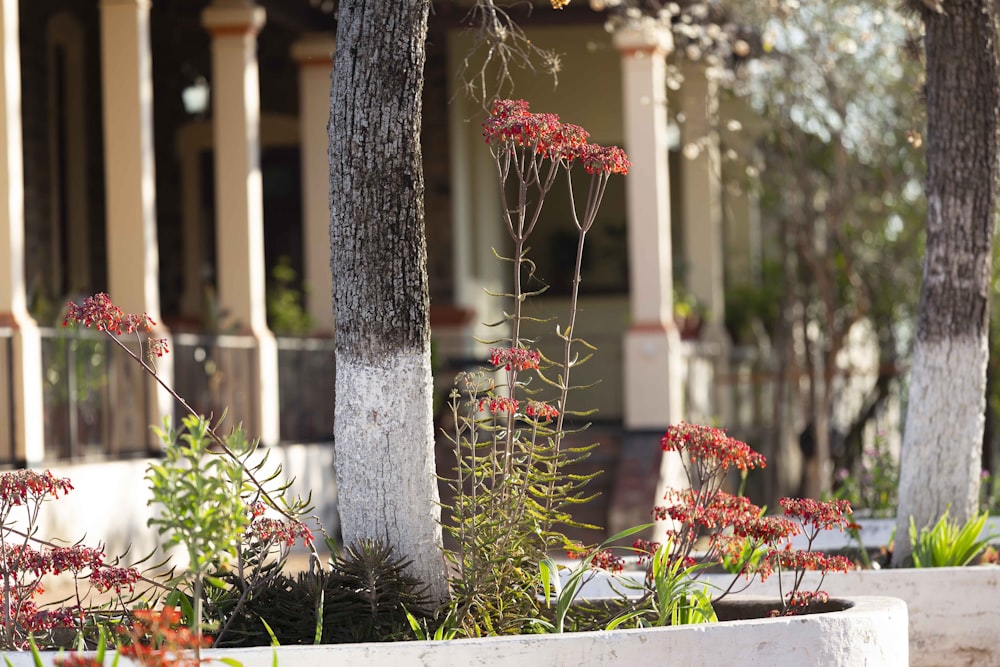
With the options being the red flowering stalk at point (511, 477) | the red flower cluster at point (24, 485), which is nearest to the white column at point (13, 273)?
the red flower cluster at point (24, 485)

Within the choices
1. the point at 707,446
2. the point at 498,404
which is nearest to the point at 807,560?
the point at 707,446

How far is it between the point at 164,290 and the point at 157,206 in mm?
824

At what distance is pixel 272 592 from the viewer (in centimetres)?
441

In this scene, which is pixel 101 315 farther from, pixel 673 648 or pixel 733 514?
pixel 733 514

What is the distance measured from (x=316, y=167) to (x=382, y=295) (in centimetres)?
793

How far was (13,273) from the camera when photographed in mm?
7910

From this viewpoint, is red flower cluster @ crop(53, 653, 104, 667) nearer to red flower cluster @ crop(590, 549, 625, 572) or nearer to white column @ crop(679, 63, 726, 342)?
red flower cluster @ crop(590, 549, 625, 572)

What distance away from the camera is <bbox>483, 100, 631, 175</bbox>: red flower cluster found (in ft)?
14.7

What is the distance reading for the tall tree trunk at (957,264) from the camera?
20.4ft

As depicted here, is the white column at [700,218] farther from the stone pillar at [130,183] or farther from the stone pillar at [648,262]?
the stone pillar at [130,183]

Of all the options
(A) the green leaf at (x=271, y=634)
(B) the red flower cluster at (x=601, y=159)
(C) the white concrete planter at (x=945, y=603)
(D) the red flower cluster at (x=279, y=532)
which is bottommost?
(C) the white concrete planter at (x=945, y=603)

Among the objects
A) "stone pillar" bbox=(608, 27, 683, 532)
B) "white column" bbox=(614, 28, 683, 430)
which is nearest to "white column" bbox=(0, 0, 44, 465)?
"stone pillar" bbox=(608, 27, 683, 532)

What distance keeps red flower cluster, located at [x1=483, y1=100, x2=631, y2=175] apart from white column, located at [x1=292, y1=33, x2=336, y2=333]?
25.1 feet

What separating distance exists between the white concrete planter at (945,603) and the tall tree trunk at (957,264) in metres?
0.63
